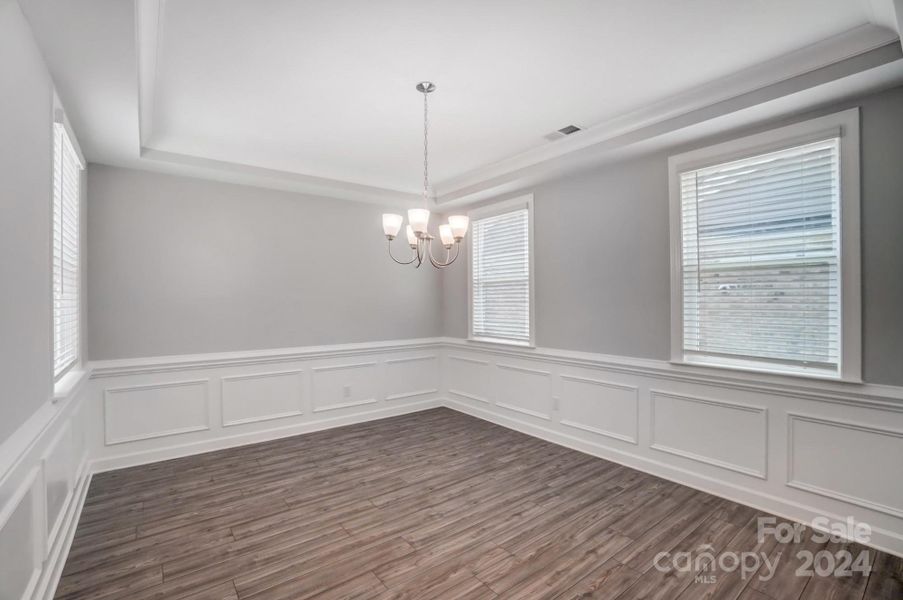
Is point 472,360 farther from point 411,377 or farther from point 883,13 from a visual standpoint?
point 883,13

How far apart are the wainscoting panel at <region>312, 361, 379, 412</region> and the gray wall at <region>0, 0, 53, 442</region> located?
265 cm

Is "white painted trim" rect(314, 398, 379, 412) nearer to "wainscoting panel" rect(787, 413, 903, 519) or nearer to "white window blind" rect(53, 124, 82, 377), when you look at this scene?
"white window blind" rect(53, 124, 82, 377)

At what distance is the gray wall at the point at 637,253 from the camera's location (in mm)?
2445

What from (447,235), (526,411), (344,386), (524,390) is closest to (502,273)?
(524,390)

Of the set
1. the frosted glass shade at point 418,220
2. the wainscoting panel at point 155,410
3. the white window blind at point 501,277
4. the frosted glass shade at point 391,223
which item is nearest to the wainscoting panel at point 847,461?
the white window blind at point 501,277

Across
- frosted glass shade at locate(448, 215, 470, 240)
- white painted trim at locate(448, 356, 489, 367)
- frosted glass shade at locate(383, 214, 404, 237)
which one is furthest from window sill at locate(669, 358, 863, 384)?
frosted glass shade at locate(383, 214, 404, 237)

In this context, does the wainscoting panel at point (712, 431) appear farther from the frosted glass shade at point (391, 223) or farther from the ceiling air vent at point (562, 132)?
the frosted glass shade at point (391, 223)

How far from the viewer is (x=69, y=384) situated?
2629mm

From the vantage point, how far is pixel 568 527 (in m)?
2.71

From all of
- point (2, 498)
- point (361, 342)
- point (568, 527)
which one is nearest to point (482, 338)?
point (361, 342)

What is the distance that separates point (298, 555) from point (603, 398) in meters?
2.69

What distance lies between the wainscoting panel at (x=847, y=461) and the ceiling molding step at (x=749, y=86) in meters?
2.00

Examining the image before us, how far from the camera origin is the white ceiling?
6.70 feet

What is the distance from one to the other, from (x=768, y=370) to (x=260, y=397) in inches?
169
